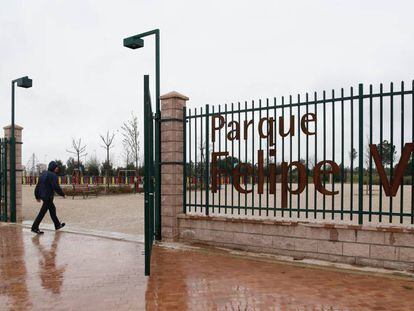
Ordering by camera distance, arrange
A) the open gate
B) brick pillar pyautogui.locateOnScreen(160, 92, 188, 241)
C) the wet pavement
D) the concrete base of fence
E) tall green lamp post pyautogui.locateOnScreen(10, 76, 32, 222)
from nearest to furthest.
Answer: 1. the wet pavement
2. the open gate
3. the concrete base of fence
4. brick pillar pyautogui.locateOnScreen(160, 92, 188, 241)
5. tall green lamp post pyautogui.locateOnScreen(10, 76, 32, 222)

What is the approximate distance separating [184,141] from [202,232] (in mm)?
1885

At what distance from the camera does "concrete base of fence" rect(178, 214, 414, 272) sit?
6320 mm

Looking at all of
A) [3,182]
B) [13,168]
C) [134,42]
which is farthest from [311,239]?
[3,182]

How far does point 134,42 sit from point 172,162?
8.93 feet

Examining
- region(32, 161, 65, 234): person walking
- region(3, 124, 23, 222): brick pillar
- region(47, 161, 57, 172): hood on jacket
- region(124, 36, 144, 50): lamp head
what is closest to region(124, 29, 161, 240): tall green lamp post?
region(124, 36, 144, 50): lamp head

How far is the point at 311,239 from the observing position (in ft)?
23.4

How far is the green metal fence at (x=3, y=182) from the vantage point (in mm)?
13047

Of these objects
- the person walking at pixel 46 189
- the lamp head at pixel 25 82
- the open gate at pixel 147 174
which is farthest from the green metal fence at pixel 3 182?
the open gate at pixel 147 174

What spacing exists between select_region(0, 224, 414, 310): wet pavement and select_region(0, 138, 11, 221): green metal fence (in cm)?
549

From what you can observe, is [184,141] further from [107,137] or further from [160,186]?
[107,137]

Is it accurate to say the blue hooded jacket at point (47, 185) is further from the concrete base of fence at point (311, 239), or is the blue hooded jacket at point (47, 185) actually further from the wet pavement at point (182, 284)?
the concrete base of fence at point (311, 239)

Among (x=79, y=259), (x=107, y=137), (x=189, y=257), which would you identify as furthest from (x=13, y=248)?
(x=107, y=137)

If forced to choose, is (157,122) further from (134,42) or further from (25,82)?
(25,82)

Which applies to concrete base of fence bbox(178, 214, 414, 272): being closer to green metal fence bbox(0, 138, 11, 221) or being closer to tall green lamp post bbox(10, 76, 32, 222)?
tall green lamp post bbox(10, 76, 32, 222)
